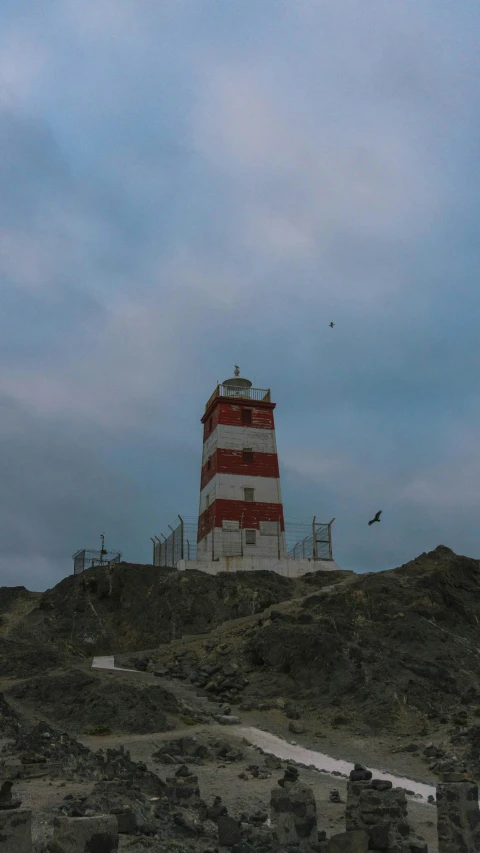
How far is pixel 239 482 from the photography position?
44.4 meters

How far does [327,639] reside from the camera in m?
28.2

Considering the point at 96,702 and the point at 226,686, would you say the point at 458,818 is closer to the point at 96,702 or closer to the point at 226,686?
the point at 96,702

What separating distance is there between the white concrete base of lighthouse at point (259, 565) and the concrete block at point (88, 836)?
105ft

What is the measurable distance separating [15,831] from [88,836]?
81 cm

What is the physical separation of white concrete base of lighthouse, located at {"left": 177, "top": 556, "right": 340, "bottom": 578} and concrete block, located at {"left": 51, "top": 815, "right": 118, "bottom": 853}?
3199 cm

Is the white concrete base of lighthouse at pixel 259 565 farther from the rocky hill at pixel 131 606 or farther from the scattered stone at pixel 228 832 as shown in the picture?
the scattered stone at pixel 228 832

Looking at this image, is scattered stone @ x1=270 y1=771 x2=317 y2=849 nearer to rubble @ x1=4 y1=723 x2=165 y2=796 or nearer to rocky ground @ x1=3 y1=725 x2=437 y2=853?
rocky ground @ x1=3 y1=725 x2=437 y2=853

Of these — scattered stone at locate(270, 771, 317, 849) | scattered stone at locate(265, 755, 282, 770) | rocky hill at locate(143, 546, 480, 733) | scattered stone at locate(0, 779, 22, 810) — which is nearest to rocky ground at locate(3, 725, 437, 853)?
scattered stone at locate(265, 755, 282, 770)

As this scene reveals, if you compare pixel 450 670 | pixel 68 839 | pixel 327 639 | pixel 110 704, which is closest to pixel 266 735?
pixel 110 704

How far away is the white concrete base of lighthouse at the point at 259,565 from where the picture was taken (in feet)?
134

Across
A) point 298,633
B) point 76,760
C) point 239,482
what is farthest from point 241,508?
point 76,760

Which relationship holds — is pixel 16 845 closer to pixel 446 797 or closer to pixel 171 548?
pixel 446 797

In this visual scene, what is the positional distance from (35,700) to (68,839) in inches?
686

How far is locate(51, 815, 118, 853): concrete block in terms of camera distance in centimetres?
819
